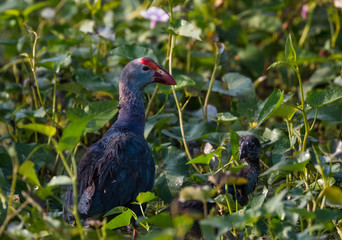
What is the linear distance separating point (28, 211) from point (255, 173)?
1.11 meters

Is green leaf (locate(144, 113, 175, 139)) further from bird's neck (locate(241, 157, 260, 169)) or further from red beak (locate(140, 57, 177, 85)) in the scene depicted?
bird's neck (locate(241, 157, 260, 169))

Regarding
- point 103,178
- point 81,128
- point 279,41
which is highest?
point 81,128

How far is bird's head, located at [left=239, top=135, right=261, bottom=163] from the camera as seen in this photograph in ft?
9.39

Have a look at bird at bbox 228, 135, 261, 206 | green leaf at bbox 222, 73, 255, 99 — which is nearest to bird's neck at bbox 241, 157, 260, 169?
bird at bbox 228, 135, 261, 206

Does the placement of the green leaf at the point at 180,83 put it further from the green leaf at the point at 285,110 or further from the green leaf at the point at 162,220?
the green leaf at the point at 162,220

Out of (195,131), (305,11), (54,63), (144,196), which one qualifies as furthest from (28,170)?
(305,11)

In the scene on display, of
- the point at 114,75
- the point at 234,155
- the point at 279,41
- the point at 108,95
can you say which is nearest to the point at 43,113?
the point at 108,95

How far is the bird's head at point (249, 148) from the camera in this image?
2.86 meters

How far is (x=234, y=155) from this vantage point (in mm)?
2680

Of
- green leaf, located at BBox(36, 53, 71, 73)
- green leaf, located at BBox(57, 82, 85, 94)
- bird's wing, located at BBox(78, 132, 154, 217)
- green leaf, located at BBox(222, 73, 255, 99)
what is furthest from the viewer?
green leaf, located at BBox(222, 73, 255, 99)

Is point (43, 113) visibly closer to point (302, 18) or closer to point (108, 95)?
point (108, 95)

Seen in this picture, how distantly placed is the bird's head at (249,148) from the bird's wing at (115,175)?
0.44m

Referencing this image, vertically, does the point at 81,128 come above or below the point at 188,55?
above

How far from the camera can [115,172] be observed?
2676mm
